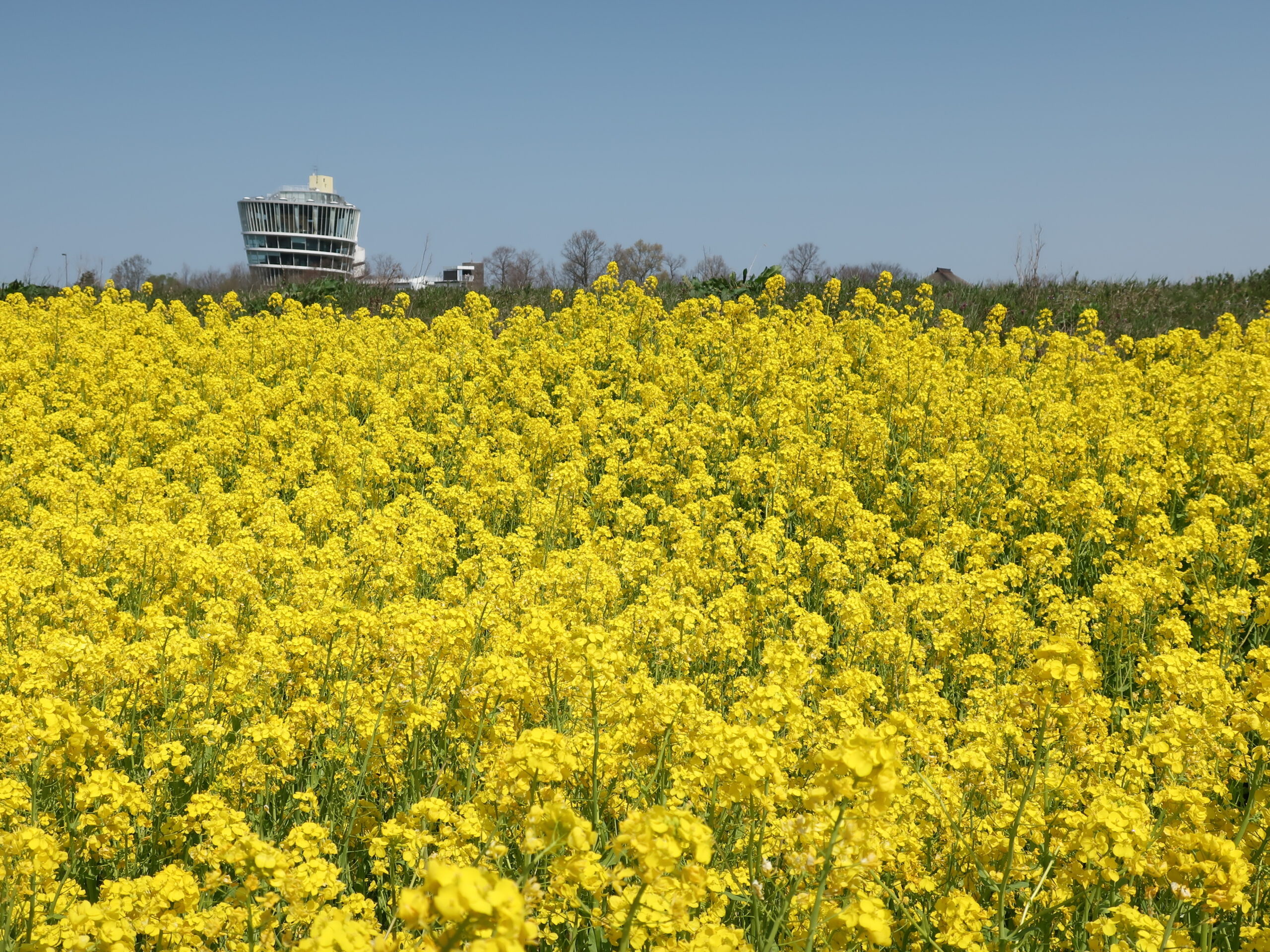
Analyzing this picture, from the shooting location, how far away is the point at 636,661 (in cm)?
483

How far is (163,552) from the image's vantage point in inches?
243

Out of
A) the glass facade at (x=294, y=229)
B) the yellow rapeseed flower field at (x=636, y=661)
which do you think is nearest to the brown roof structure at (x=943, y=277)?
the yellow rapeseed flower field at (x=636, y=661)

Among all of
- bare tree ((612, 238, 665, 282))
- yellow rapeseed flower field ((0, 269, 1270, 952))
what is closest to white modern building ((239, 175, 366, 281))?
bare tree ((612, 238, 665, 282))

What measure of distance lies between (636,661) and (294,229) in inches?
6180

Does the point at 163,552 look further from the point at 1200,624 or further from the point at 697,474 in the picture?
the point at 1200,624

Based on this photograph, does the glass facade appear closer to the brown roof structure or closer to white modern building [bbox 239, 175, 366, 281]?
white modern building [bbox 239, 175, 366, 281]

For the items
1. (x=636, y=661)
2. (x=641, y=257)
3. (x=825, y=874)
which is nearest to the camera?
(x=825, y=874)

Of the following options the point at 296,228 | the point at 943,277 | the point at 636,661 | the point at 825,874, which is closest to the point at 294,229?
the point at 296,228

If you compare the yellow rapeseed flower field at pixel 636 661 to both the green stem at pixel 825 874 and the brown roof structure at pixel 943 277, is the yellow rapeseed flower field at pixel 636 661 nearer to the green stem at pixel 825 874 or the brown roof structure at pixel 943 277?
the green stem at pixel 825 874

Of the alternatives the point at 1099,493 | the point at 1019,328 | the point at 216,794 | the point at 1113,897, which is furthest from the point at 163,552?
the point at 1019,328

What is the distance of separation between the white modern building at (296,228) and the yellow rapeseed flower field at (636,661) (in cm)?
14328

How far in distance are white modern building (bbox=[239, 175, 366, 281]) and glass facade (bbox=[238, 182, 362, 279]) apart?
0.27 ft

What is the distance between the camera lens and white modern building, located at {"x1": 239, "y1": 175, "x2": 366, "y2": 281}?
143375mm

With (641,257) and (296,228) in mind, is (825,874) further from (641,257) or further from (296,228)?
(296,228)
